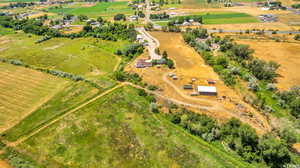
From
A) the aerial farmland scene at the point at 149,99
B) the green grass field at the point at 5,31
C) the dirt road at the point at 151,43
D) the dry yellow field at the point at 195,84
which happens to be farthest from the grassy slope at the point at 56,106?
the green grass field at the point at 5,31

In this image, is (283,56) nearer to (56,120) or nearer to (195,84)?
(195,84)

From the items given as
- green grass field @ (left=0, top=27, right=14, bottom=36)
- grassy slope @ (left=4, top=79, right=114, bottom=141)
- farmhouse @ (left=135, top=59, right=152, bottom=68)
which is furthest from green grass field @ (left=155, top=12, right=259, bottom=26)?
green grass field @ (left=0, top=27, right=14, bottom=36)

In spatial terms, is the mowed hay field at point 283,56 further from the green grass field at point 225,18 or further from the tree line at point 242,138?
the green grass field at point 225,18

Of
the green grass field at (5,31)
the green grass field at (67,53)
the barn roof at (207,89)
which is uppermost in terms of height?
the green grass field at (5,31)

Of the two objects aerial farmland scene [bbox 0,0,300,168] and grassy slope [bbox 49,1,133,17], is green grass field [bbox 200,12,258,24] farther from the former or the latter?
grassy slope [bbox 49,1,133,17]

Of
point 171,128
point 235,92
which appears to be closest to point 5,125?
point 171,128

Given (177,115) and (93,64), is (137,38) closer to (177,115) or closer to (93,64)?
(93,64)

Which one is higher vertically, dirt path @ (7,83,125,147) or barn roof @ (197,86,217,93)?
barn roof @ (197,86,217,93)

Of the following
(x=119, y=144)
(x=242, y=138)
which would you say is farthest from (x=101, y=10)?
(x=242, y=138)
